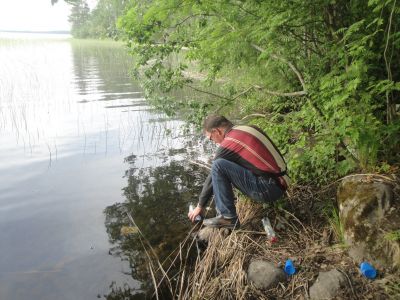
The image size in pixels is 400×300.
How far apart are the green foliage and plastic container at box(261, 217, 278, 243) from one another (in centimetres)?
92

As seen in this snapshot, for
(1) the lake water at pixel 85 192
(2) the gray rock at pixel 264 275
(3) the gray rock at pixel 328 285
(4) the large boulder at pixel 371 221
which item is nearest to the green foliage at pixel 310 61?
(4) the large boulder at pixel 371 221

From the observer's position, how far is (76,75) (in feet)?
67.1

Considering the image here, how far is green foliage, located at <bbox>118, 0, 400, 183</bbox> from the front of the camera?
11.5 feet

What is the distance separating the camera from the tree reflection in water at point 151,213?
183 inches

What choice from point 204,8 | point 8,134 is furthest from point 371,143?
point 8,134

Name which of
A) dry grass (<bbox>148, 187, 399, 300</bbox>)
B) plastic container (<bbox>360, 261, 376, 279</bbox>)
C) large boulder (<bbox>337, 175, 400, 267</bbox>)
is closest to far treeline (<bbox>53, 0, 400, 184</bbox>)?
large boulder (<bbox>337, 175, 400, 267</bbox>)

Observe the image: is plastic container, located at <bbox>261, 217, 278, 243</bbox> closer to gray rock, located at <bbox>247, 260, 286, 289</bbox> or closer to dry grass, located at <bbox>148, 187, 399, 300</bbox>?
dry grass, located at <bbox>148, 187, 399, 300</bbox>

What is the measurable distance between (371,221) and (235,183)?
1493mm

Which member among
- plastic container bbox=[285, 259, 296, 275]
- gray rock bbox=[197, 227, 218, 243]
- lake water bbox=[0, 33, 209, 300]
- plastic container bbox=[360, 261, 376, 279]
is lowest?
lake water bbox=[0, 33, 209, 300]

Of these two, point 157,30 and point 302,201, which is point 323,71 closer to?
point 302,201

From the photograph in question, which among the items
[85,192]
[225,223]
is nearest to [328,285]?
[225,223]

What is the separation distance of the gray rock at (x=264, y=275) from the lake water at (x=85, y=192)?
4.52 feet

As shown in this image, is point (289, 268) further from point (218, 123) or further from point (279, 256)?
point (218, 123)

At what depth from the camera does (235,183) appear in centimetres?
420
